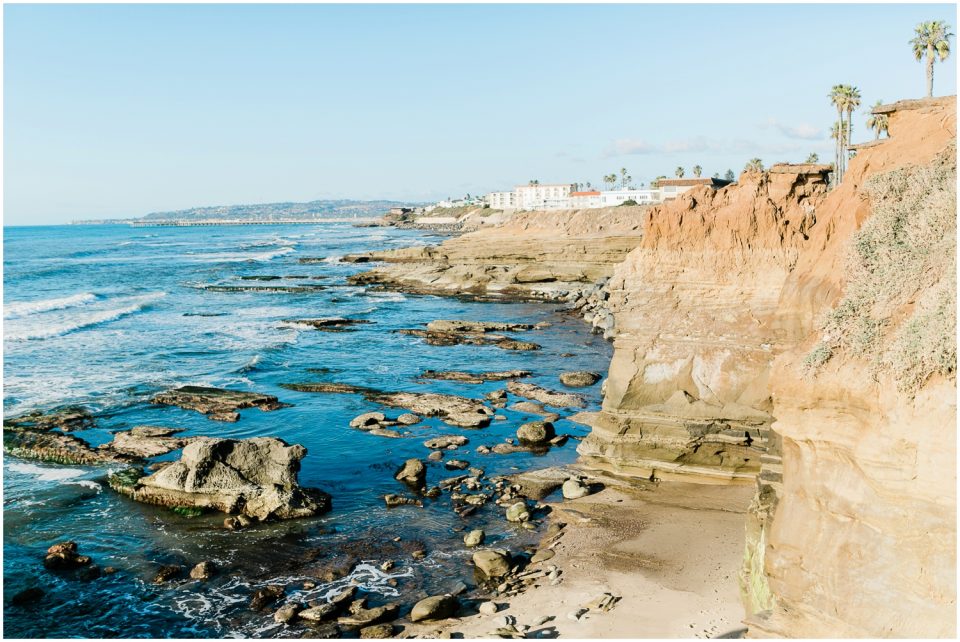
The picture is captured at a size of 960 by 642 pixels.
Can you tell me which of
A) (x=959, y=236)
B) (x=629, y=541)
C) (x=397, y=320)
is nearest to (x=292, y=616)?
(x=629, y=541)

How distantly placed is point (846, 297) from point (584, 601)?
24.4ft

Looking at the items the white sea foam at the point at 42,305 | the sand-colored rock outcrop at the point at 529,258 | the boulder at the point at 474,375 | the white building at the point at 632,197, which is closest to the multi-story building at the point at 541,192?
the white building at the point at 632,197

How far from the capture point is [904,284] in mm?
9586

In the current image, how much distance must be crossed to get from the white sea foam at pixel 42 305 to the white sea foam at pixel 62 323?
3222 mm

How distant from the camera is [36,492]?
2050cm

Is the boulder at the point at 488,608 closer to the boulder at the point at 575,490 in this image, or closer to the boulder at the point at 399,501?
the boulder at the point at 575,490

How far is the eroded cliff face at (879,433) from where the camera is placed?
7.90m

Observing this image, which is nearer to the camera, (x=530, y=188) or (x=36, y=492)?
(x=36, y=492)

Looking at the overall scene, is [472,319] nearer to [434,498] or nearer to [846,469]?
[434,498]

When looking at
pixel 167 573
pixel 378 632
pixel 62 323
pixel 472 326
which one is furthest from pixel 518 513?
pixel 62 323

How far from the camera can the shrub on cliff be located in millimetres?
8320

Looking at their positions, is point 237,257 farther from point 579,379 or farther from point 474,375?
point 579,379

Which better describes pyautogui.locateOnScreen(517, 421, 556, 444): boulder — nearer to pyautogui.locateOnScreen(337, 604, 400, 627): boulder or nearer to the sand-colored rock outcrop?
pyautogui.locateOnScreen(337, 604, 400, 627): boulder

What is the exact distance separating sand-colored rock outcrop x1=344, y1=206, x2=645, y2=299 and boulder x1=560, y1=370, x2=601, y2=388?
2638 centimetres
